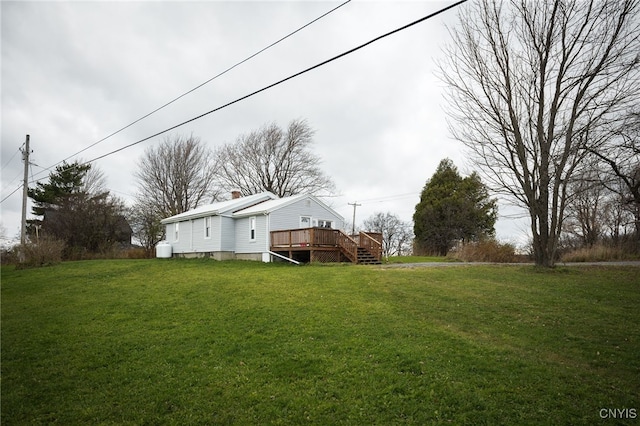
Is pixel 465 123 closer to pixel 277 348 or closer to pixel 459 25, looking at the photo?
pixel 459 25

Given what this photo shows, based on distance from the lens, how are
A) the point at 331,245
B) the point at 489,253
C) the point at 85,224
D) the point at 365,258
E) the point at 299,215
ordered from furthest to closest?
the point at 85,224, the point at 299,215, the point at 489,253, the point at 331,245, the point at 365,258

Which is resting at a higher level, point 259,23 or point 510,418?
point 259,23

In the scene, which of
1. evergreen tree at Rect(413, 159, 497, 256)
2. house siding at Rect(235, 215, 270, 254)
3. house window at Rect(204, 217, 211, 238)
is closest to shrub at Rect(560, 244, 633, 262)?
evergreen tree at Rect(413, 159, 497, 256)

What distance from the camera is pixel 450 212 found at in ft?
103

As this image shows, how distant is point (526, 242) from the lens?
24.2 m

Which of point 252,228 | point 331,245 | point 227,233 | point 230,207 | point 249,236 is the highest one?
point 230,207

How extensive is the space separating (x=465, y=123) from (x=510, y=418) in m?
14.0

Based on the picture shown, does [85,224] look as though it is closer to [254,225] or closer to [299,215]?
[254,225]

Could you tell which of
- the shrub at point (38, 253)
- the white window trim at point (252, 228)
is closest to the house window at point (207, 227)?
the white window trim at point (252, 228)

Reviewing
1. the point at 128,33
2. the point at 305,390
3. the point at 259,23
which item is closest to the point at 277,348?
the point at 305,390

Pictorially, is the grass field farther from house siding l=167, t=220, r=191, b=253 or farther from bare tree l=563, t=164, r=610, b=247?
house siding l=167, t=220, r=191, b=253

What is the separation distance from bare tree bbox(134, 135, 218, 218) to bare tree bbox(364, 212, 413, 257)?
25.2 m

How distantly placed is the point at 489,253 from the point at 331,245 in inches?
372

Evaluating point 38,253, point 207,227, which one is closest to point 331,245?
point 207,227
